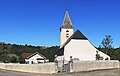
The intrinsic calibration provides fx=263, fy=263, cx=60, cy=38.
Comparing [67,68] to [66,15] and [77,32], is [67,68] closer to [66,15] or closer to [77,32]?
[77,32]

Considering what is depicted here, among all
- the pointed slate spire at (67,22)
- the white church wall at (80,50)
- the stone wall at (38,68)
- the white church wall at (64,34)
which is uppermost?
the pointed slate spire at (67,22)

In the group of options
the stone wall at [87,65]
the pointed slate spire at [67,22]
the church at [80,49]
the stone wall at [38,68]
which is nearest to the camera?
the stone wall at [87,65]

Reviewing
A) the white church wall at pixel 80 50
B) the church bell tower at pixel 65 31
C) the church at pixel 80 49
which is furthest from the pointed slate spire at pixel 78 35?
the church bell tower at pixel 65 31

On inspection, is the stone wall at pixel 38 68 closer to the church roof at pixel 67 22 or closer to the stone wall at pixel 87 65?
the stone wall at pixel 87 65

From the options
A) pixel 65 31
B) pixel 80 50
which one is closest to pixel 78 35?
pixel 80 50

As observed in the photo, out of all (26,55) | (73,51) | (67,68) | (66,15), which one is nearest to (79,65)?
(67,68)

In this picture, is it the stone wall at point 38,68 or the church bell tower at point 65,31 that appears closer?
the stone wall at point 38,68

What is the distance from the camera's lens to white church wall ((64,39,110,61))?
202 ft

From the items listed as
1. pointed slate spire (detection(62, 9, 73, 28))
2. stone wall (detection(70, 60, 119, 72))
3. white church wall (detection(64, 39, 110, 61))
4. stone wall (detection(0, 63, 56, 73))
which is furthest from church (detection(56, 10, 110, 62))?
stone wall (detection(70, 60, 119, 72))

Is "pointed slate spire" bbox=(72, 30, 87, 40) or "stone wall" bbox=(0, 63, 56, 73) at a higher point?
"pointed slate spire" bbox=(72, 30, 87, 40)

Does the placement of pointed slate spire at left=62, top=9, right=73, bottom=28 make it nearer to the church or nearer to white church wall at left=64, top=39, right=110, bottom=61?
the church

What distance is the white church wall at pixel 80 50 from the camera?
202ft

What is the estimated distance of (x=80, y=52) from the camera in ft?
204

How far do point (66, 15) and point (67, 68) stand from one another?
48330 millimetres
